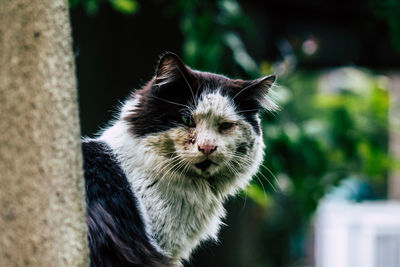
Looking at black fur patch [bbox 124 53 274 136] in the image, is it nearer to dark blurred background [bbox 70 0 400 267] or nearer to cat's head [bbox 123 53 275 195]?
cat's head [bbox 123 53 275 195]

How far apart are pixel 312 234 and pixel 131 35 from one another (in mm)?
6207

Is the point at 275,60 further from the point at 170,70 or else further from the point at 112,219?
the point at 112,219

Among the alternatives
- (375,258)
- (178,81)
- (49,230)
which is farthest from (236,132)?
(375,258)

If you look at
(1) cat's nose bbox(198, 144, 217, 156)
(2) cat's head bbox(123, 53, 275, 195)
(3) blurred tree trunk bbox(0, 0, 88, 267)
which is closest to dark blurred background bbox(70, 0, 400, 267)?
(2) cat's head bbox(123, 53, 275, 195)

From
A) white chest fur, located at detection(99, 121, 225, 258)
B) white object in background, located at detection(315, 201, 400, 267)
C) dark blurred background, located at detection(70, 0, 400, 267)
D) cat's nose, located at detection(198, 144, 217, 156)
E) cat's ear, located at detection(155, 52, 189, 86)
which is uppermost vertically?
cat's ear, located at detection(155, 52, 189, 86)

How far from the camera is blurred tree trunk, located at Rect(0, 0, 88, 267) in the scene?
47.1 inches

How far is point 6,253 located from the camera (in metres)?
1.19

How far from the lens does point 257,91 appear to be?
7.26 feet

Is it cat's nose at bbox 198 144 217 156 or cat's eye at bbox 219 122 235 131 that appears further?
cat's eye at bbox 219 122 235 131

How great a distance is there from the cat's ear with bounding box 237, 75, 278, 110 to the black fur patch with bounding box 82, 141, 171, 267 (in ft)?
1.95

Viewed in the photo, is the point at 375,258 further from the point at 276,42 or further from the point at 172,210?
the point at 172,210

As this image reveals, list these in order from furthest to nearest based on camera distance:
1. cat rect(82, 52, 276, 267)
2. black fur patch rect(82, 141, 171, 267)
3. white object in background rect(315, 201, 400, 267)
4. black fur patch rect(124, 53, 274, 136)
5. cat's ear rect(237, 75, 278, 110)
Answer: white object in background rect(315, 201, 400, 267), cat's ear rect(237, 75, 278, 110), black fur patch rect(124, 53, 274, 136), cat rect(82, 52, 276, 267), black fur patch rect(82, 141, 171, 267)

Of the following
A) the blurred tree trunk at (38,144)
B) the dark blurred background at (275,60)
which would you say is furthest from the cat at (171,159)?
the dark blurred background at (275,60)

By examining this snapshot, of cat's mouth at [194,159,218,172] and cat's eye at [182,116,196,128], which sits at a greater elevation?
cat's eye at [182,116,196,128]
